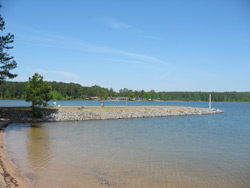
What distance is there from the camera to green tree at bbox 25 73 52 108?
30103mm

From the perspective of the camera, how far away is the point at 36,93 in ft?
99.0

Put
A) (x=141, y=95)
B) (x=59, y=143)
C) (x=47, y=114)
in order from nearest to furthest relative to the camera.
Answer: (x=59, y=143)
(x=47, y=114)
(x=141, y=95)

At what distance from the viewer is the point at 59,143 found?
15961 millimetres

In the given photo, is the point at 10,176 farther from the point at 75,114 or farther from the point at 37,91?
the point at 75,114

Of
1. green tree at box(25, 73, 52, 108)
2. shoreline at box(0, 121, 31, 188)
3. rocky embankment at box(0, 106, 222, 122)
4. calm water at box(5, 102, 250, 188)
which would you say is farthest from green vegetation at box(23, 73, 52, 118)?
shoreline at box(0, 121, 31, 188)

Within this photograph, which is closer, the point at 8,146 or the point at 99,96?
the point at 8,146

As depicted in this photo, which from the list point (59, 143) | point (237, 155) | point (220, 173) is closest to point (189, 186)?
point (220, 173)

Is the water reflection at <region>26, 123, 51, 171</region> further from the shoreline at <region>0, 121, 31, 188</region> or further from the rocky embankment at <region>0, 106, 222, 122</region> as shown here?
the rocky embankment at <region>0, 106, 222, 122</region>

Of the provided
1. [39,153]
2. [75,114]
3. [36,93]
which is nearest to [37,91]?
[36,93]

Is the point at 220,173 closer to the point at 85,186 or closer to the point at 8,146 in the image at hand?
the point at 85,186

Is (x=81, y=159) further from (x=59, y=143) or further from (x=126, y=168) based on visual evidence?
(x=59, y=143)

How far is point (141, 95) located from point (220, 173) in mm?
183339

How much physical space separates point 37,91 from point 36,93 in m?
0.31

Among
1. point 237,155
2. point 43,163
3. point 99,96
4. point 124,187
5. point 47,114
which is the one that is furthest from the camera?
point 99,96
